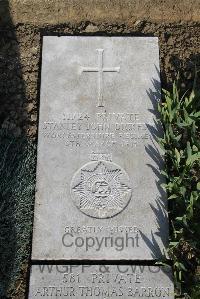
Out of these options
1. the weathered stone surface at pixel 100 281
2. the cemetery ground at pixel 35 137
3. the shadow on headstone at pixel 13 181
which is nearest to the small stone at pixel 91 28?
A: the cemetery ground at pixel 35 137

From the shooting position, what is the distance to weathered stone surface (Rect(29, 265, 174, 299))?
313cm

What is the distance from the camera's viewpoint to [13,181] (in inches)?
132

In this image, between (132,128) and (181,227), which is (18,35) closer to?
(132,128)

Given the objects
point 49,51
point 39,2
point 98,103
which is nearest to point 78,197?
point 98,103

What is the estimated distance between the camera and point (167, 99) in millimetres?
3465

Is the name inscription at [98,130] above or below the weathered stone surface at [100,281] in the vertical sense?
above

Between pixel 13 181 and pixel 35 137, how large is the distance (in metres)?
0.45

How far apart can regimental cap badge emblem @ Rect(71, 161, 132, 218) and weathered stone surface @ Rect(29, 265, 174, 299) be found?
1.41 ft

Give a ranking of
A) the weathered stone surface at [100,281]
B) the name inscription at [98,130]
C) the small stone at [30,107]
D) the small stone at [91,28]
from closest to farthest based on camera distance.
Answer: the weathered stone surface at [100,281] → the name inscription at [98,130] → the small stone at [30,107] → the small stone at [91,28]

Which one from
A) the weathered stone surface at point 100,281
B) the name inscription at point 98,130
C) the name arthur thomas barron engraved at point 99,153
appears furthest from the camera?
the name inscription at point 98,130

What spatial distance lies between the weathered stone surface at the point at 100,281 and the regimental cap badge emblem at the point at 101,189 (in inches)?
16.9

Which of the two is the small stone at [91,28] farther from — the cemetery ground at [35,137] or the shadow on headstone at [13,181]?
the shadow on headstone at [13,181]

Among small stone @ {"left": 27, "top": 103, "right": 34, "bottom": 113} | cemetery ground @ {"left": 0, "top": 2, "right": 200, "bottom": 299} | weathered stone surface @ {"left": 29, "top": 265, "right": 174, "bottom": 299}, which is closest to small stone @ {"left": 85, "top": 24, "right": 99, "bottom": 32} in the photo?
cemetery ground @ {"left": 0, "top": 2, "right": 200, "bottom": 299}

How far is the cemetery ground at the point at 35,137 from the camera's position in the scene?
10.6ft
